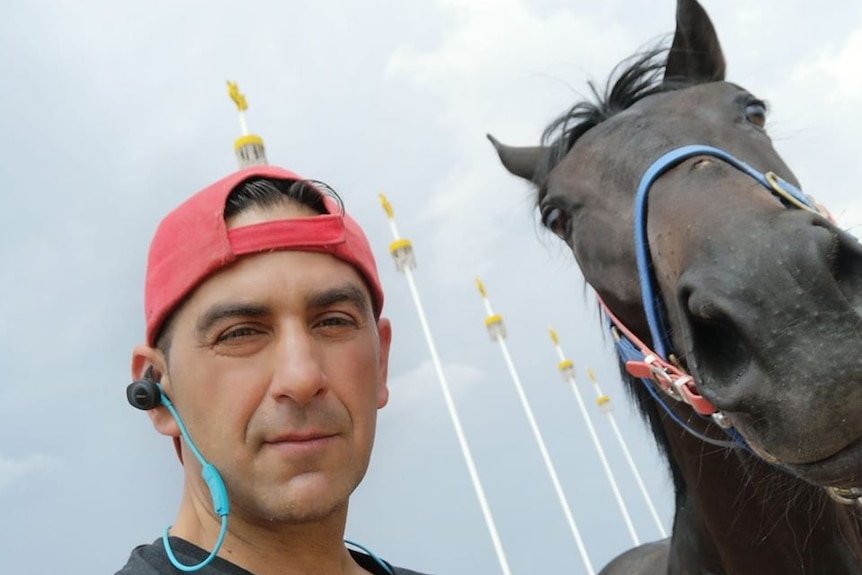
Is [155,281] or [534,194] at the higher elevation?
[534,194]

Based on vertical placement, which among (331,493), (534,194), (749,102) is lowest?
(331,493)

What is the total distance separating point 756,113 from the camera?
3639 millimetres

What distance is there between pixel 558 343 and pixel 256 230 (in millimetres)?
45813

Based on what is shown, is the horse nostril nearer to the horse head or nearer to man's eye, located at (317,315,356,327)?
the horse head

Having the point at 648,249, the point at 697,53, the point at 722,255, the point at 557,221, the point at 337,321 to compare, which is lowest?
the point at 722,255

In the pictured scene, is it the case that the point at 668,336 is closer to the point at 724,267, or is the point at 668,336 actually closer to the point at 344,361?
the point at 724,267

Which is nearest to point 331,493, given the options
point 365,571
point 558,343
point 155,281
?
point 365,571

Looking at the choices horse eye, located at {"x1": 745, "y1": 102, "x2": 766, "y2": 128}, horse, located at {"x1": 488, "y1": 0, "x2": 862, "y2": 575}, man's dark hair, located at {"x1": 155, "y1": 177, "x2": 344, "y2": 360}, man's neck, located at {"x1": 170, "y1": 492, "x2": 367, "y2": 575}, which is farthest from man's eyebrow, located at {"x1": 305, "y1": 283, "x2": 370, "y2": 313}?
horse eye, located at {"x1": 745, "y1": 102, "x2": 766, "y2": 128}

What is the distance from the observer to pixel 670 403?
3.59 meters

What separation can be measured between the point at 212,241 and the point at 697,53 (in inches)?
125

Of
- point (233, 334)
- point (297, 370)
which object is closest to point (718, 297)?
point (297, 370)

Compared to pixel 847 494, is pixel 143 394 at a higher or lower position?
higher

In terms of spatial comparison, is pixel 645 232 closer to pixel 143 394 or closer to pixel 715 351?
pixel 715 351

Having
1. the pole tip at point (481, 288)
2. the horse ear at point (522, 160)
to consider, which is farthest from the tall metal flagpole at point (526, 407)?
the horse ear at point (522, 160)
